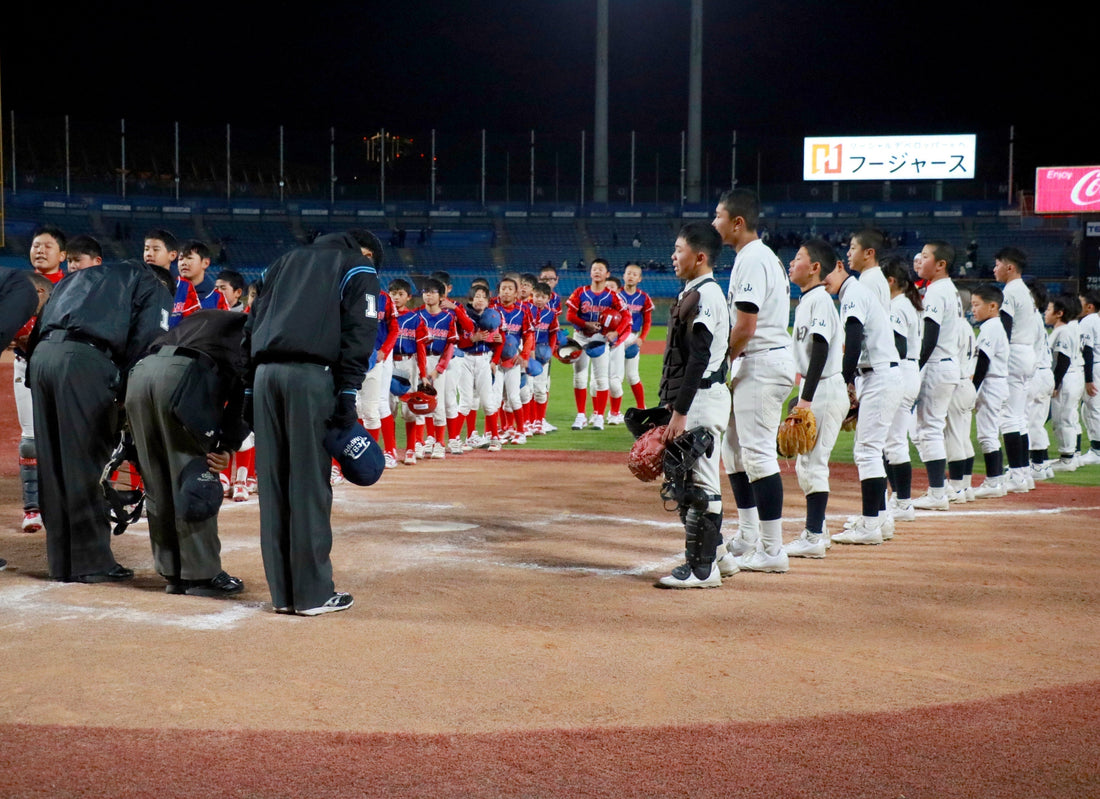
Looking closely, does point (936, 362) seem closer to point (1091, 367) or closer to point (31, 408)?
point (1091, 367)

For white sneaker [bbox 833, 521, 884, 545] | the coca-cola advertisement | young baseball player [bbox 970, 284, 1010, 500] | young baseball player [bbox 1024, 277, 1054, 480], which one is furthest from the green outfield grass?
the coca-cola advertisement

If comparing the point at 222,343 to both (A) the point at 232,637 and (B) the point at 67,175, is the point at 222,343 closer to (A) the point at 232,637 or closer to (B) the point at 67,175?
(A) the point at 232,637

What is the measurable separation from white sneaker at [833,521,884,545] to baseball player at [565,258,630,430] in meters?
7.68

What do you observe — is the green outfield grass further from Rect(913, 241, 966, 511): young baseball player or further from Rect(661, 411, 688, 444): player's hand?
Rect(661, 411, 688, 444): player's hand

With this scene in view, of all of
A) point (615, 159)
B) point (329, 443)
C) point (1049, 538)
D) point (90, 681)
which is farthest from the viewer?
point (615, 159)

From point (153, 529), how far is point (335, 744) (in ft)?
8.92

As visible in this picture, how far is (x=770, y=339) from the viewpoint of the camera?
6.70m

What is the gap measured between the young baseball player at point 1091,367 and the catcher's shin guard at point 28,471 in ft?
37.9

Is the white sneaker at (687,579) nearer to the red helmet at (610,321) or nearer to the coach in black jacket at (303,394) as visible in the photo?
the coach in black jacket at (303,394)

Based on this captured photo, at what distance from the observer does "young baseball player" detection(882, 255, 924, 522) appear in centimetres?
851

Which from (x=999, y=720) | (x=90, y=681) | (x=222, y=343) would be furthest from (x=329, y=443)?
(x=999, y=720)

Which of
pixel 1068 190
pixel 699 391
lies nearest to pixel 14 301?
pixel 699 391

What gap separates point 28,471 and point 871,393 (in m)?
6.53

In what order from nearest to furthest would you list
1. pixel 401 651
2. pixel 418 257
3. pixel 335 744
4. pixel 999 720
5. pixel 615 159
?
1. pixel 335 744
2. pixel 999 720
3. pixel 401 651
4. pixel 418 257
5. pixel 615 159
